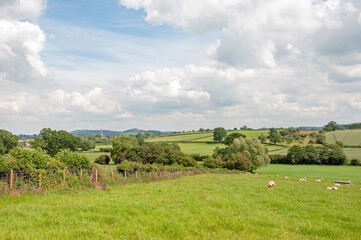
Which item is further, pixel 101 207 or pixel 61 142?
pixel 61 142

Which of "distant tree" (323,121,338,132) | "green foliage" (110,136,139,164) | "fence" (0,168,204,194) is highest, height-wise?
"distant tree" (323,121,338,132)

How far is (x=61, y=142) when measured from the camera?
7444 centimetres

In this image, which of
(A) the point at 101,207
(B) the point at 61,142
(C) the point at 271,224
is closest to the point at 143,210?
(A) the point at 101,207

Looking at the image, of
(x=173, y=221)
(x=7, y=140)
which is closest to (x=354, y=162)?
(x=173, y=221)

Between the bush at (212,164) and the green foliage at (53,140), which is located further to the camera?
the green foliage at (53,140)

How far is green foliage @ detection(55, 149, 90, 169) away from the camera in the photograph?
69.9 feet

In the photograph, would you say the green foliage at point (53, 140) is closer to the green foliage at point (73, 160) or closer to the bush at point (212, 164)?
the bush at point (212, 164)

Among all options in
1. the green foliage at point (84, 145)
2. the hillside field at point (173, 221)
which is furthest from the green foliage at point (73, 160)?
the green foliage at point (84, 145)

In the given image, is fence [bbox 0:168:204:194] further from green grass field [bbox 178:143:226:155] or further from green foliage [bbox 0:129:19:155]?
green grass field [bbox 178:143:226:155]

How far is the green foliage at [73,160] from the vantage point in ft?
69.9

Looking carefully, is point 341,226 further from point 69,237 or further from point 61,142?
point 61,142

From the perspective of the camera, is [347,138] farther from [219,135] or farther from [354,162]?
[219,135]

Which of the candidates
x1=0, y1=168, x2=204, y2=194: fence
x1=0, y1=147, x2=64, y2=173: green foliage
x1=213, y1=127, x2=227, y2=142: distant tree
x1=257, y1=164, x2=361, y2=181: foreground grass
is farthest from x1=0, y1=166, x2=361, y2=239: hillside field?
x1=213, y1=127, x2=227, y2=142: distant tree

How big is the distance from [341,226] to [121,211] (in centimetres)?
845
